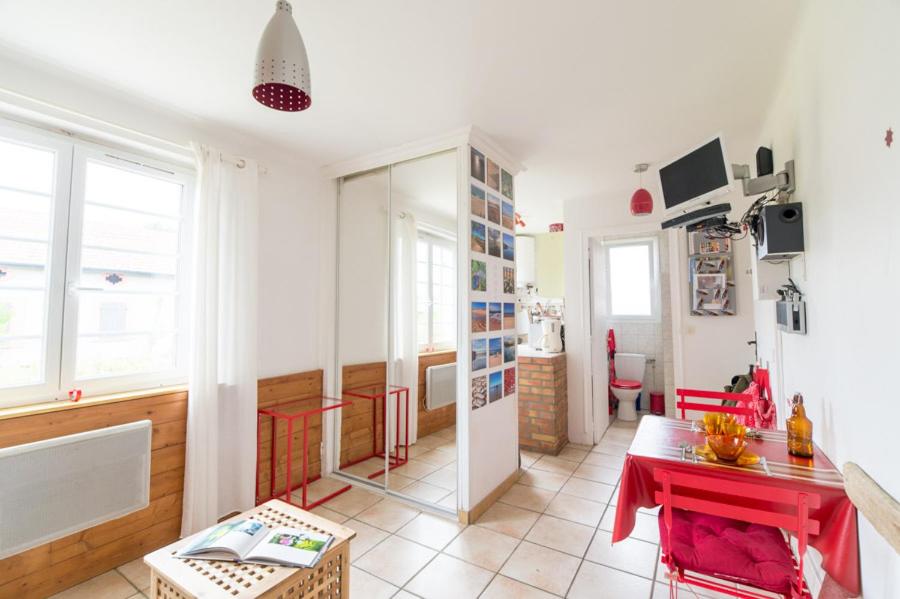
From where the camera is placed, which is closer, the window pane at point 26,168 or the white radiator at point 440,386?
the window pane at point 26,168

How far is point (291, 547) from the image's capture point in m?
1.42

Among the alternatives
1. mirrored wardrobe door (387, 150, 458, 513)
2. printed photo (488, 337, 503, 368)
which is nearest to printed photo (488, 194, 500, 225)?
mirrored wardrobe door (387, 150, 458, 513)

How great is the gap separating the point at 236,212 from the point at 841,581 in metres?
3.34

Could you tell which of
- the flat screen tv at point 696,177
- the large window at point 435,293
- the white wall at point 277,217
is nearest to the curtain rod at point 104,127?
the white wall at point 277,217

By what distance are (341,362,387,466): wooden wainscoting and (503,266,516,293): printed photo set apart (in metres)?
1.20

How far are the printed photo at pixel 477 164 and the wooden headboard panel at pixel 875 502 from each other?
2.29m

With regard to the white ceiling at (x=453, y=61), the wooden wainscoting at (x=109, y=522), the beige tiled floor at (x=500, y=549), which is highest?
the white ceiling at (x=453, y=61)

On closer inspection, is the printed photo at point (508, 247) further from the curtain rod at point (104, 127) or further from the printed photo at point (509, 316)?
the curtain rod at point (104, 127)

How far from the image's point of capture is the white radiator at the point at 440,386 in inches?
120

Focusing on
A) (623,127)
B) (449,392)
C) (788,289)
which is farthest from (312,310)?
(788,289)

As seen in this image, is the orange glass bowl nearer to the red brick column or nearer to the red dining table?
the red dining table

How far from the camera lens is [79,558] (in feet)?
6.60

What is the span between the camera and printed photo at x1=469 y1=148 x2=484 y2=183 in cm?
270

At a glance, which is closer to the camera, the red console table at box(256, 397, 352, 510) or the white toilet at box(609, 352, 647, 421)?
the red console table at box(256, 397, 352, 510)
